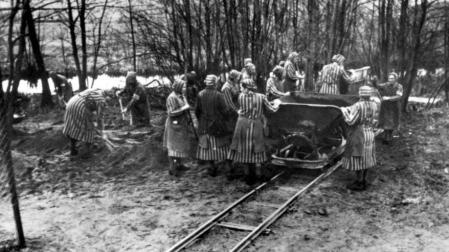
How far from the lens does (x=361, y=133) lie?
838 cm

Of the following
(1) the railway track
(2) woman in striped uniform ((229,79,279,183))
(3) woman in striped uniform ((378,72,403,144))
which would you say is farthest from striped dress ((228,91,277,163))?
(3) woman in striped uniform ((378,72,403,144))

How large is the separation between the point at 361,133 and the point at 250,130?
1818 mm

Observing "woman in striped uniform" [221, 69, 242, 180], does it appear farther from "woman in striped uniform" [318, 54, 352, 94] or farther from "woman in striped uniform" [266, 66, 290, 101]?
"woman in striped uniform" [318, 54, 352, 94]

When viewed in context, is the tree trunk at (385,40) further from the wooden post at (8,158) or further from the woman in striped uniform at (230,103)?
the wooden post at (8,158)

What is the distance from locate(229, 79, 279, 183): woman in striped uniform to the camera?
8750 millimetres

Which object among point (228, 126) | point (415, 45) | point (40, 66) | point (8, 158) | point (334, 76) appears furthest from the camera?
point (415, 45)

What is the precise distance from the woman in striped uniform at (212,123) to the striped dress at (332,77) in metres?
4.05

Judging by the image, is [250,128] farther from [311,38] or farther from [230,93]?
[311,38]

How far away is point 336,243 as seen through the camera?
6.48 m

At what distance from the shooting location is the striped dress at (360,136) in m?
8.28

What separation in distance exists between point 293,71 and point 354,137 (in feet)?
14.7

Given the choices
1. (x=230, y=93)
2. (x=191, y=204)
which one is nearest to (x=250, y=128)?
(x=230, y=93)

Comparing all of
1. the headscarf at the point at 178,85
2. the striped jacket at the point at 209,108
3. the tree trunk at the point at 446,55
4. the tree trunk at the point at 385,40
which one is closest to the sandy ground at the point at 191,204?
the striped jacket at the point at 209,108

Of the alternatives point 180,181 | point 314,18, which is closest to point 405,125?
point 314,18
